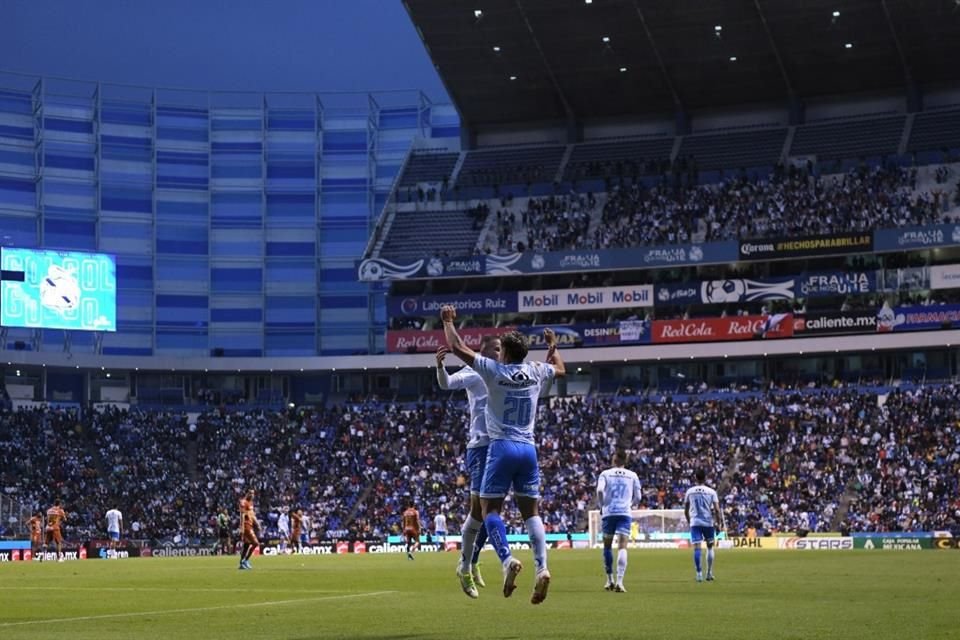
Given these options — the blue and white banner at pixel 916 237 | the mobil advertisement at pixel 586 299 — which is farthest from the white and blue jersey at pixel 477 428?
the mobil advertisement at pixel 586 299

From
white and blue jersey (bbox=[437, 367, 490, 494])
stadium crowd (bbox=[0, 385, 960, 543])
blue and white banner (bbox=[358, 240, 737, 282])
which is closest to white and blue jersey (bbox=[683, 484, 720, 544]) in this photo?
white and blue jersey (bbox=[437, 367, 490, 494])

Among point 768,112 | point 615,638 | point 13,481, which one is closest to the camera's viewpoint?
point 615,638

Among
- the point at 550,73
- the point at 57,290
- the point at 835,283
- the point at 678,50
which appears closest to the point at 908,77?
the point at 678,50

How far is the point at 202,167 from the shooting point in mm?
104812

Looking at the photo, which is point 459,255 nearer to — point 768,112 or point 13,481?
point 768,112

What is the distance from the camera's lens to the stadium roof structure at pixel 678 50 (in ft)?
270

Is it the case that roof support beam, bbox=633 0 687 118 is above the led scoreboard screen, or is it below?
above

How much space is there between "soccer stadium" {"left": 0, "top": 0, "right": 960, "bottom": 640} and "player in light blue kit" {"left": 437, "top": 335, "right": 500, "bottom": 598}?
3586 centimetres

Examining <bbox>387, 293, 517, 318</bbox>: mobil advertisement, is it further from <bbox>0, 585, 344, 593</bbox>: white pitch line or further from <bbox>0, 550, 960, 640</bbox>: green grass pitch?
<bbox>0, 585, 344, 593</bbox>: white pitch line

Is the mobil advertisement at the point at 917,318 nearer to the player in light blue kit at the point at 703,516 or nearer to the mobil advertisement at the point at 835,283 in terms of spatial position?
the mobil advertisement at the point at 835,283

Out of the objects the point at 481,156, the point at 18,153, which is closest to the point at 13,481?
the point at 18,153

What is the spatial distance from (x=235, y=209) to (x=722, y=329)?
36.8 m

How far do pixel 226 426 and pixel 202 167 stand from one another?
21121 mm

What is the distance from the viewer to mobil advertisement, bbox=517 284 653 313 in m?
86.7
